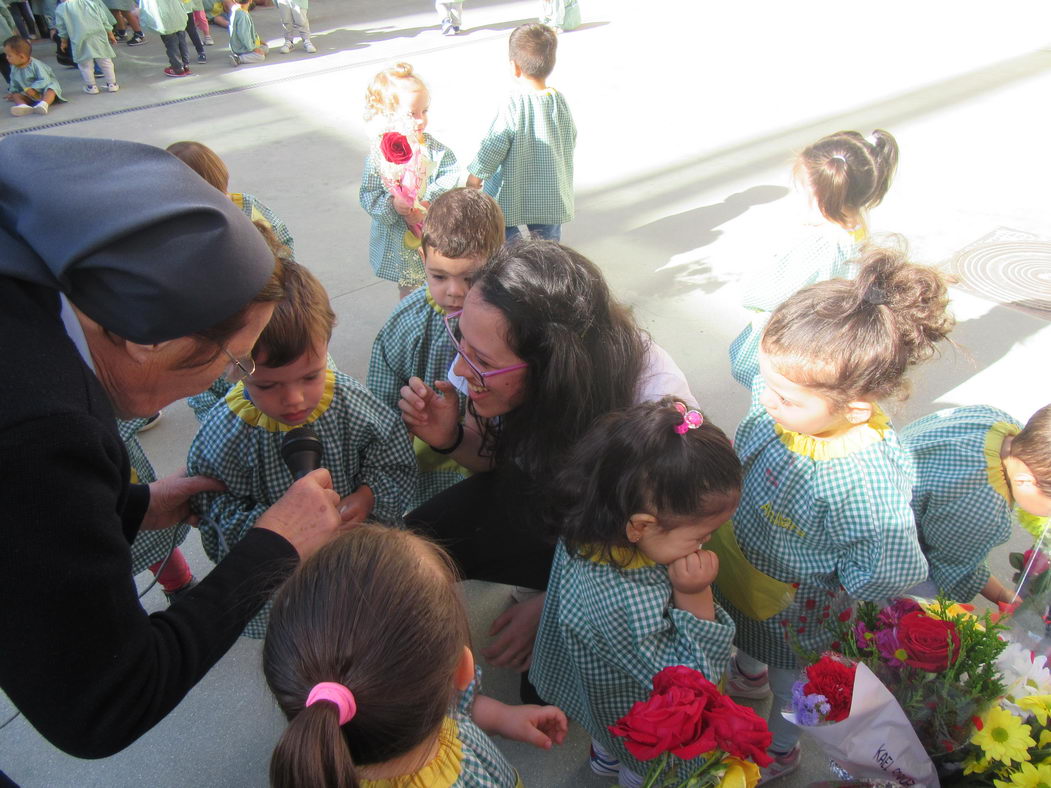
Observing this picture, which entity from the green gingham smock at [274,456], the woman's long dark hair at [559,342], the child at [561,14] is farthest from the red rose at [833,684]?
the child at [561,14]

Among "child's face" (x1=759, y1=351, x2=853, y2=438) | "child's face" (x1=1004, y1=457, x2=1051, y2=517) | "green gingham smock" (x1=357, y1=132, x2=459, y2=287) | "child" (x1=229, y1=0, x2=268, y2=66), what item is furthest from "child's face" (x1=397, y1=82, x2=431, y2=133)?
"child" (x1=229, y1=0, x2=268, y2=66)

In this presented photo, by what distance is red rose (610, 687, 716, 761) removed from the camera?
1068 mm

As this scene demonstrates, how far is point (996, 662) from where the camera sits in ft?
3.96

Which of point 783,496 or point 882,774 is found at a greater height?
point 882,774

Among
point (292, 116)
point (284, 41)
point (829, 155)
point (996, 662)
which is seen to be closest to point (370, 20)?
point (284, 41)

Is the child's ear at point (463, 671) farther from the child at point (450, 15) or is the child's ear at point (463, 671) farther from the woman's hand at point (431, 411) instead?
the child at point (450, 15)

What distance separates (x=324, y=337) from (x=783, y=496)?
1179 millimetres

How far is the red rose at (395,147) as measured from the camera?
3.27 m

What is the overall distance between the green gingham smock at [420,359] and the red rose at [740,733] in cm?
139

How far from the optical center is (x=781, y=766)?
201cm

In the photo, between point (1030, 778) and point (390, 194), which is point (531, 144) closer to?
point (390, 194)

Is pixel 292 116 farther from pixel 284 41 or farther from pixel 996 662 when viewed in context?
pixel 996 662

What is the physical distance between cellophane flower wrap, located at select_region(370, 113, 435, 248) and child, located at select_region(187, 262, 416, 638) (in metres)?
1.57

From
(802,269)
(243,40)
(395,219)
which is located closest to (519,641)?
(802,269)
